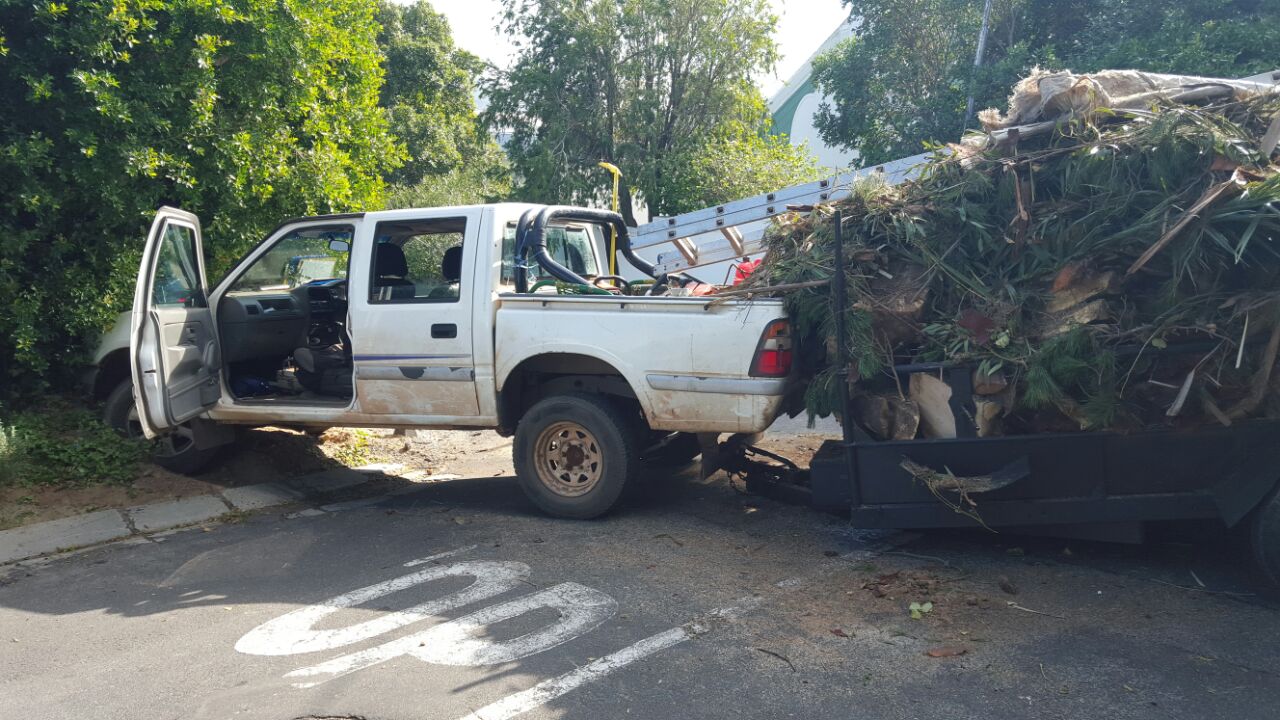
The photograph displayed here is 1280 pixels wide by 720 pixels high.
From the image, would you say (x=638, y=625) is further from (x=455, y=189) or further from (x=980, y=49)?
(x=455, y=189)

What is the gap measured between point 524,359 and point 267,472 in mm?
2971

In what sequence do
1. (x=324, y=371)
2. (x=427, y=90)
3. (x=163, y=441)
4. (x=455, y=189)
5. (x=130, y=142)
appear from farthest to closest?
(x=427, y=90) < (x=455, y=189) < (x=324, y=371) < (x=163, y=441) < (x=130, y=142)

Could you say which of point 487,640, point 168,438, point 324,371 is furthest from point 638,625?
point 168,438

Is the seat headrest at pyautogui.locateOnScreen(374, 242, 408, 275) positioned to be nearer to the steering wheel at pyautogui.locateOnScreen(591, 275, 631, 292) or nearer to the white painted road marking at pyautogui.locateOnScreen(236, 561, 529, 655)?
the steering wheel at pyautogui.locateOnScreen(591, 275, 631, 292)

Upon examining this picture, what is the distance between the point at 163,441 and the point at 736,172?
36.4 ft

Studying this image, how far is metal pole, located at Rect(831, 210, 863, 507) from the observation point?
16.1 feet

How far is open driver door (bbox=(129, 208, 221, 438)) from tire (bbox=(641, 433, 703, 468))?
3.25 metres

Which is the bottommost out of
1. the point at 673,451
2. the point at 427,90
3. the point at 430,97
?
the point at 673,451

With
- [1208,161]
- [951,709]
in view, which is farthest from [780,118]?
[951,709]

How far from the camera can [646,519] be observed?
6.19 meters

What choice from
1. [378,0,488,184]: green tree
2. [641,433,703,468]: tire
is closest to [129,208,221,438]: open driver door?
[641,433,703,468]: tire

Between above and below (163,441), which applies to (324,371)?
above

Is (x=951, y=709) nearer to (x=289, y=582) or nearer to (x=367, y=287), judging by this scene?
(x=289, y=582)

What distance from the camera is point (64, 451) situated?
694cm
